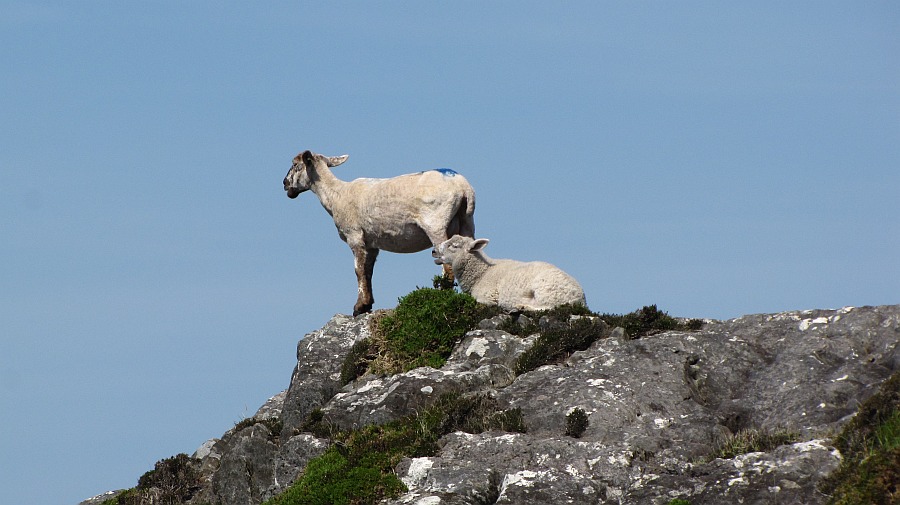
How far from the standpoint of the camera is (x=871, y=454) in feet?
48.4

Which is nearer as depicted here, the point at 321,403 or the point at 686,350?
the point at 686,350

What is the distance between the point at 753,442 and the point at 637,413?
223cm

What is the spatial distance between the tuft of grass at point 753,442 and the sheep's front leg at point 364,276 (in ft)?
35.2

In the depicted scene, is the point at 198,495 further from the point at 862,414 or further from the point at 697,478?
the point at 862,414

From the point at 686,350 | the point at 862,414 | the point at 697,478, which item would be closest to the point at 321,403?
the point at 686,350

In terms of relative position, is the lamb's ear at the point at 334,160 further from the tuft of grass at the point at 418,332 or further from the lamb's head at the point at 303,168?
the tuft of grass at the point at 418,332

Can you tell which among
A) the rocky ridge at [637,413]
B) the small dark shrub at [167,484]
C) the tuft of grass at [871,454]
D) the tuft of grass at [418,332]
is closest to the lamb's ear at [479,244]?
the tuft of grass at [418,332]

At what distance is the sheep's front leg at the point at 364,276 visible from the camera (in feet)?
85.8

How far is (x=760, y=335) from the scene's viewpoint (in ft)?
67.9

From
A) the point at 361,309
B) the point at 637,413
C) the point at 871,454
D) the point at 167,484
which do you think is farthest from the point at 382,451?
the point at 167,484

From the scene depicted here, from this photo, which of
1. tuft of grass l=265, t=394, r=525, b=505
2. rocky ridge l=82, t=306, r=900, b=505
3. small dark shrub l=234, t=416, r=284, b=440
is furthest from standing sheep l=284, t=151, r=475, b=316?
tuft of grass l=265, t=394, r=525, b=505

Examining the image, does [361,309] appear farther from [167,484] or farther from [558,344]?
[558,344]

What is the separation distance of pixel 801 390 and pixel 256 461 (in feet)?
34.7

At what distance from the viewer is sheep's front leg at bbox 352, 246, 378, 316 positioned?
85.8 feet
